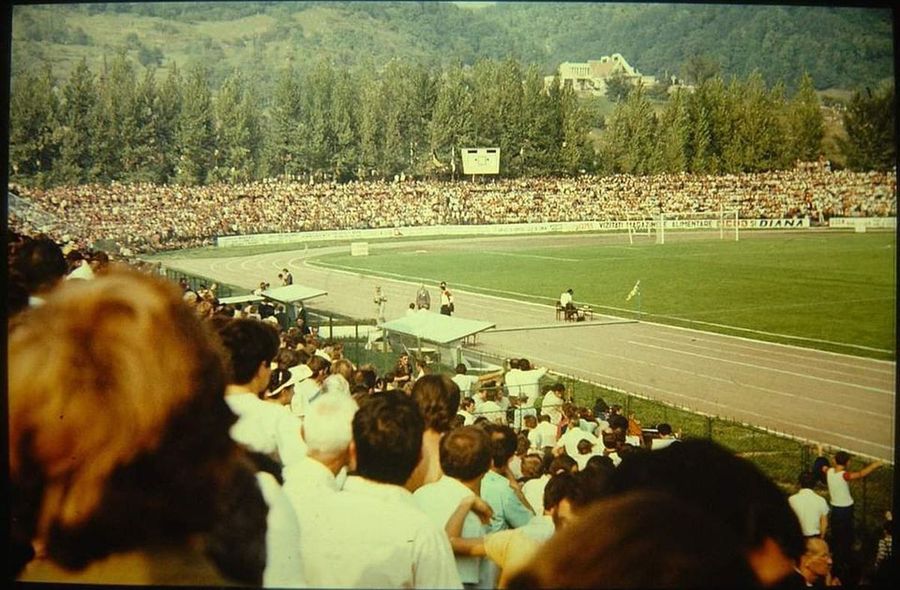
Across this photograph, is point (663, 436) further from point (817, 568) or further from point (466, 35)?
point (466, 35)

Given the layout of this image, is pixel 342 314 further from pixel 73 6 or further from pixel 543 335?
pixel 73 6

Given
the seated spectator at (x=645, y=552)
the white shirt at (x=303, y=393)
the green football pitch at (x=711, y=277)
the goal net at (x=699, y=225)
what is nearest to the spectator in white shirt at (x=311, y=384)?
the white shirt at (x=303, y=393)

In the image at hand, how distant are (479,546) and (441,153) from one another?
12.1ft

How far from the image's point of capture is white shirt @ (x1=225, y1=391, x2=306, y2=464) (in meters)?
3.61

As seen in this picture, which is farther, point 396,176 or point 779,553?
point 396,176

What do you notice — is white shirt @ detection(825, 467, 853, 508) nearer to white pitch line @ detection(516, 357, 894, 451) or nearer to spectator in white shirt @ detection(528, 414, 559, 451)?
white pitch line @ detection(516, 357, 894, 451)

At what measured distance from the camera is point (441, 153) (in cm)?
680

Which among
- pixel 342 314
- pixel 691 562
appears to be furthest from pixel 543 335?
pixel 691 562

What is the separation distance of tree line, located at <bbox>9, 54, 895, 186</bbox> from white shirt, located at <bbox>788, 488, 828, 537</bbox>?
7.47 feet

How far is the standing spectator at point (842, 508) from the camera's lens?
5258 mm

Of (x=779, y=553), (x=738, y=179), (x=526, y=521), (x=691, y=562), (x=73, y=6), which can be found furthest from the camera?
(x=738, y=179)

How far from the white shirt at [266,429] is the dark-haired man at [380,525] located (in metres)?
0.38

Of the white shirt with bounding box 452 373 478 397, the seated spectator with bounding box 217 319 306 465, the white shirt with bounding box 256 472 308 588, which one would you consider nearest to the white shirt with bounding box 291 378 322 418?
the white shirt with bounding box 452 373 478 397

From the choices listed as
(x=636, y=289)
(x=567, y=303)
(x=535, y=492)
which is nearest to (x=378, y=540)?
(x=535, y=492)
